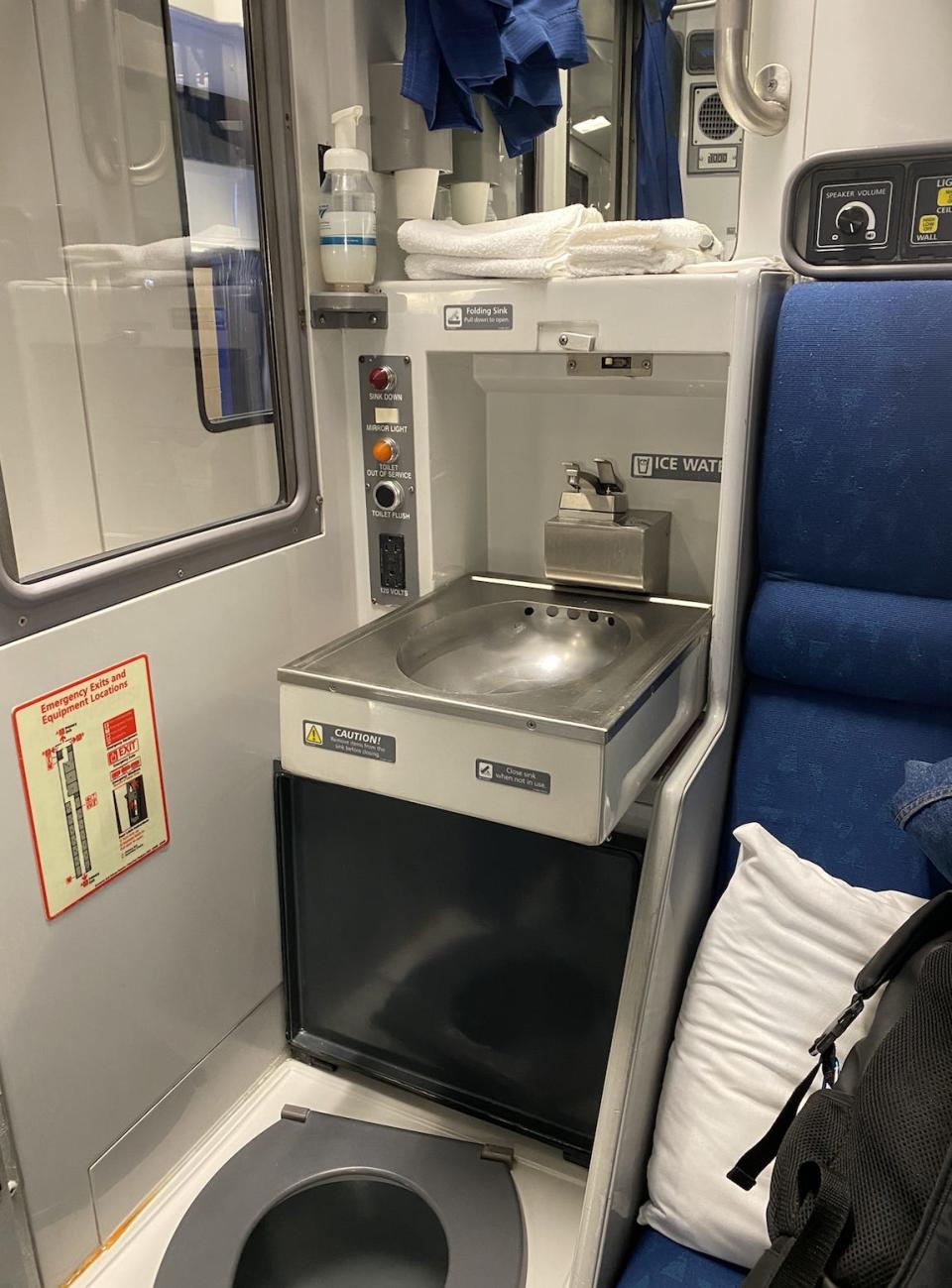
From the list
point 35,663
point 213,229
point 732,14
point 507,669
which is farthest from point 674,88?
point 35,663

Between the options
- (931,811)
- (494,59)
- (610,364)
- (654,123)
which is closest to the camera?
→ (931,811)

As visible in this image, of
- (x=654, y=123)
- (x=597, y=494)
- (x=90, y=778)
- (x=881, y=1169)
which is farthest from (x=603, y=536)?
(x=654, y=123)

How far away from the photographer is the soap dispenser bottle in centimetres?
160

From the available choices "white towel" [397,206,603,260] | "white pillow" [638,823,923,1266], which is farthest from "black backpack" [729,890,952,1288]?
"white towel" [397,206,603,260]

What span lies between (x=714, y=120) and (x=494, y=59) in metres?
0.64

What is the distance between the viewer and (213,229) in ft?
5.04

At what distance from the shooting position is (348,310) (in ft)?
5.36

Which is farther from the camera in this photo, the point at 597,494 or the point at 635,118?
the point at 635,118

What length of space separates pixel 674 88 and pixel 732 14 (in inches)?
58.0

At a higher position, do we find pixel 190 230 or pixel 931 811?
pixel 190 230

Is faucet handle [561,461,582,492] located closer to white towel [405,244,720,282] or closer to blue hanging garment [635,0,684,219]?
white towel [405,244,720,282]

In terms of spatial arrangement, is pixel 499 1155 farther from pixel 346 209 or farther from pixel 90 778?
pixel 346 209

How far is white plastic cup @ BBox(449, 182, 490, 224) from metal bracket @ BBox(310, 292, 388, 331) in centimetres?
29

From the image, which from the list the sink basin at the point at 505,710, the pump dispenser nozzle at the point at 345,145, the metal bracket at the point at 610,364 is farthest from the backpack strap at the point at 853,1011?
the pump dispenser nozzle at the point at 345,145
